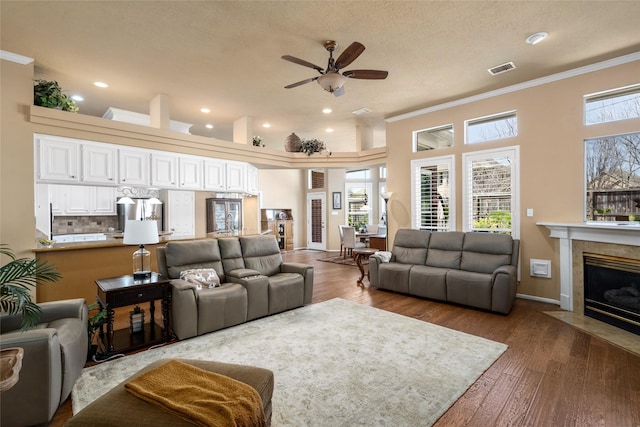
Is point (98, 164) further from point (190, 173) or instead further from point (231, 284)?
point (231, 284)

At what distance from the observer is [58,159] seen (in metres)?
4.07

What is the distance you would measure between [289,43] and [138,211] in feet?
16.4

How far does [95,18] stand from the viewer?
293 cm

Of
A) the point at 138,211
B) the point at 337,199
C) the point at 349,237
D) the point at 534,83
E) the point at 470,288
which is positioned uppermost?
the point at 534,83

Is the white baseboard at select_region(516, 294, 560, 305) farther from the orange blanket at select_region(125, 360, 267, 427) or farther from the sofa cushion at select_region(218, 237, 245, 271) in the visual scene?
the orange blanket at select_region(125, 360, 267, 427)

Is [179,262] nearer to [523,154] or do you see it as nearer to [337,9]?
[337,9]

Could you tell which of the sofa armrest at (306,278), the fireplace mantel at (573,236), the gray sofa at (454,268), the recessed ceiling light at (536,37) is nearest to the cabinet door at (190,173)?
the sofa armrest at (306,278)

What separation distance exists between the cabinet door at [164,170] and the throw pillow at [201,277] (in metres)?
2.15

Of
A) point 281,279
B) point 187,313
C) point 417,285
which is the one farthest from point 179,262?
point 417,285

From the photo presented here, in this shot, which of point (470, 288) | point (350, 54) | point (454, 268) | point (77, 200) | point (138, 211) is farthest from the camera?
point (138, 211)

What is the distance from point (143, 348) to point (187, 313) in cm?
50

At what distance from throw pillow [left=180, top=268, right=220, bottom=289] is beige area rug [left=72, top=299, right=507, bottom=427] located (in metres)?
0.60

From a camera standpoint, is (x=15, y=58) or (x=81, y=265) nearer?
(x=15, y=58)

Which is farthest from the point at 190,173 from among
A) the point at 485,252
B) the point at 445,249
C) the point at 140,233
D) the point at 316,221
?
the point at 316,221
